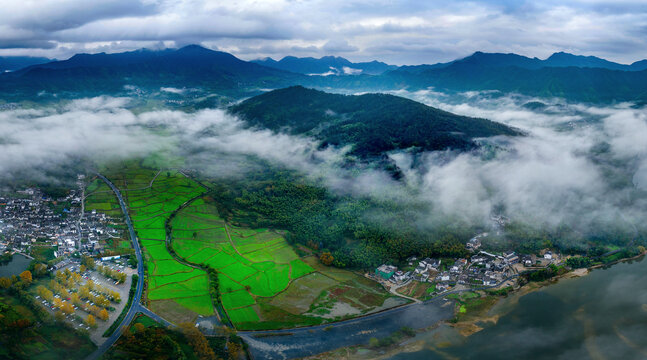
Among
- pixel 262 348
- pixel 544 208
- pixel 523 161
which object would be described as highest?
pixel 523 161

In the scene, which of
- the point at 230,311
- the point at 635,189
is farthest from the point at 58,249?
the point at 635,189

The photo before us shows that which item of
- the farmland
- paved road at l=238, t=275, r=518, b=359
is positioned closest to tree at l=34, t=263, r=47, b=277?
the farmland

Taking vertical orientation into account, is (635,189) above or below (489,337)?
above

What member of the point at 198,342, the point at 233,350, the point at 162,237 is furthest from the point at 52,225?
the point at 233,350

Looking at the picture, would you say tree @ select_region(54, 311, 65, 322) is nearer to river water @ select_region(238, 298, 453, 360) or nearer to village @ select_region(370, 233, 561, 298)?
river water @ select_region(238, 298, 453, 360)

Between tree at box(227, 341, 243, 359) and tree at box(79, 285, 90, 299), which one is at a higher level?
tree at box(79, 285, 90, 299)

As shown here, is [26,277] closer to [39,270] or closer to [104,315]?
[39,270]

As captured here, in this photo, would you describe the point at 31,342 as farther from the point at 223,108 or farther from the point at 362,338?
the point at 223,108
